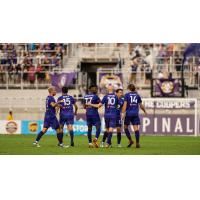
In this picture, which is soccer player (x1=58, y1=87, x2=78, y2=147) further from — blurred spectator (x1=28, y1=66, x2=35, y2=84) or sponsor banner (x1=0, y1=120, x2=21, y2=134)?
blurred spectator (x1=28, y1=66, x2=35, y2=84)

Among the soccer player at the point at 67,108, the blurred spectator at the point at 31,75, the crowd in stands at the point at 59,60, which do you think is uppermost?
the crowd in stands at the point at 59,60

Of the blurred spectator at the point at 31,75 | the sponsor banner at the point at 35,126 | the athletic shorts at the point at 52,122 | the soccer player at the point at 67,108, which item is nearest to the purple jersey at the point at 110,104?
the soccer player at the point at 67,108

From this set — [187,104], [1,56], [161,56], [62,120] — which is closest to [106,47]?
[161,56]

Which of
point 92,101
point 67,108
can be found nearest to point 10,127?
point 67,108

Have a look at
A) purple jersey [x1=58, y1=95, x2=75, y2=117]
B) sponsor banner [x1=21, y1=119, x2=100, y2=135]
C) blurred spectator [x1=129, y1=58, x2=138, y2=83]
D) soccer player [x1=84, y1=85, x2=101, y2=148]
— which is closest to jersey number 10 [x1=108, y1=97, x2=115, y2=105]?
soccer player [x1=84, y1=85, x2=101, y2=148]

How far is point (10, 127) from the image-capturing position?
92.5 ft

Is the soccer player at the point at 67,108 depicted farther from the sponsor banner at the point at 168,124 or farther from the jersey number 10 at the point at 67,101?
the sponsor banner at the point at 168,124

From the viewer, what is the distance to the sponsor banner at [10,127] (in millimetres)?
28016

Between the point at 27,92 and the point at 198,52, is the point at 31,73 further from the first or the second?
the point at 198,52

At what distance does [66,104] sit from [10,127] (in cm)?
1059

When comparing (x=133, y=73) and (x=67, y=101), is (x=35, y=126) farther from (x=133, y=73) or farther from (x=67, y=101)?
(x=67, y=101)

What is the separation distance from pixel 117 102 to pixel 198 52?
17.5 m

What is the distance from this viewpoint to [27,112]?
3036 centimetres

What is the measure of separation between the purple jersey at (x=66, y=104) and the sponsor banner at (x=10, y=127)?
10194 millimetres
